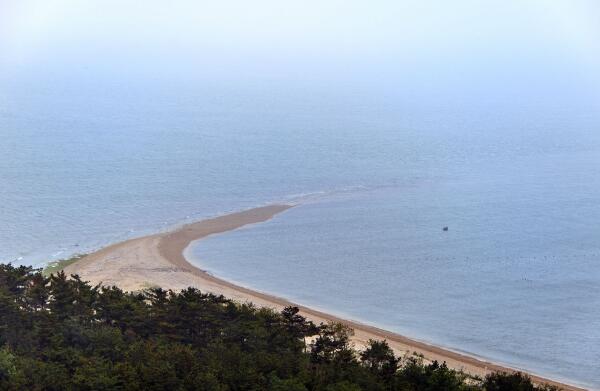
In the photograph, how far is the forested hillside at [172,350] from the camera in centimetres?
2123

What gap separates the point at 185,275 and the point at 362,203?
54.5 feet

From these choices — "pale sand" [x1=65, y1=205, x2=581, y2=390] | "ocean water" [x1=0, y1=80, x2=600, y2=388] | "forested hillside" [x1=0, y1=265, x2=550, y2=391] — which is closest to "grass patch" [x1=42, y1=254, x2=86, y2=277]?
"pale sand" [x1=65, y1=205, x2=581, y2=390]

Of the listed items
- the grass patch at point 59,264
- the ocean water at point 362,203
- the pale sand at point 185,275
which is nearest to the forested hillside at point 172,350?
the pale sand at point 185,275

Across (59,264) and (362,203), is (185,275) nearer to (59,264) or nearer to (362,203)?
(59,264)

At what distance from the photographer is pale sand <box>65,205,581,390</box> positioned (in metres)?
31.6

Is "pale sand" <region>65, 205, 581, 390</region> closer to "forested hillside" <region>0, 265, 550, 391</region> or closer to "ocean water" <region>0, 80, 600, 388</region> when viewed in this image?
"ocean water" <region>0, 80, 600, 388</region>

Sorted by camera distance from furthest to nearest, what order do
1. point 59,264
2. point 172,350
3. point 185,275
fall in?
point 59,264
point 185,275
point 172,350

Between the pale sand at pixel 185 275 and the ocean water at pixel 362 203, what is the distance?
3.12ft

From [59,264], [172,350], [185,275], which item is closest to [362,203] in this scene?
[185,275]

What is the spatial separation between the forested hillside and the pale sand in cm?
332

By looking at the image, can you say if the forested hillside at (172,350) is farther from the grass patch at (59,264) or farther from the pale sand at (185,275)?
the grass patch at (59,264)

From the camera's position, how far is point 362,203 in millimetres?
53938

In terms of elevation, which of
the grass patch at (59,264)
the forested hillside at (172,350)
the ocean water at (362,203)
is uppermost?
the ocean water at (362,203)

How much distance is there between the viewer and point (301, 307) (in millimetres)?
36594
